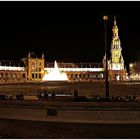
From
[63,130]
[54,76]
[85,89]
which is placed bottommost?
[63,130]

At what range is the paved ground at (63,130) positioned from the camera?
1500 cm

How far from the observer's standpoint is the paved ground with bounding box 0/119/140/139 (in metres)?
15.0

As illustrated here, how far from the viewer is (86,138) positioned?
47.4 ft

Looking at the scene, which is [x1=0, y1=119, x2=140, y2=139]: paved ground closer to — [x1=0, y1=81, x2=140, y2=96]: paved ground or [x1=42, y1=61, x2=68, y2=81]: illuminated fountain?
[x1=0, y1=81, x2=140, y2=96]: paved ground

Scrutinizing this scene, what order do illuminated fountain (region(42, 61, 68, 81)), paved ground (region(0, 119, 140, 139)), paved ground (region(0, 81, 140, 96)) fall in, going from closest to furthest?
paved ground (region(0, 119, 140, 139)) → paved ground (region(0, 81, 140, 96)) → illuminated fountain (region(42, 61, 68, 81))

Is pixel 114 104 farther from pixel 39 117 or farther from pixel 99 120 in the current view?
pixel 39 117

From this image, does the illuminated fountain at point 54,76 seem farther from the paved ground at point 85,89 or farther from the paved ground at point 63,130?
the paved ground at point 63,130

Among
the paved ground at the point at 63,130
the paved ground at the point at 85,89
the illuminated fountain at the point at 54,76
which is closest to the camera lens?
the paved ground at the point at 63,130

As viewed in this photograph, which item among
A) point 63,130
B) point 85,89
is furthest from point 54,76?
point 63,130

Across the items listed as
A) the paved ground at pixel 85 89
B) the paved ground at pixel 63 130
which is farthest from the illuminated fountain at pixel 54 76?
the paved ground at pixel 63 130

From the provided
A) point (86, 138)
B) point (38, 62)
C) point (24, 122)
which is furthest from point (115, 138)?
point (38, 62)

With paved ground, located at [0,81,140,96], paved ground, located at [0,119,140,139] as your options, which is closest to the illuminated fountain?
paved ground, located at [0,81,140,96]

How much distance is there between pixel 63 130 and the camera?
16.6 metres

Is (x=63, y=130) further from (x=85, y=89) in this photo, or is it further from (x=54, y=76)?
(x=54, y=76)
